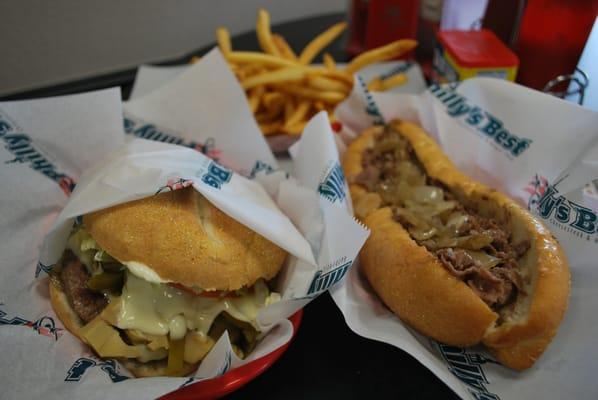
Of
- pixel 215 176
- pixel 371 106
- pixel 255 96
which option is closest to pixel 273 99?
pixel 255 96

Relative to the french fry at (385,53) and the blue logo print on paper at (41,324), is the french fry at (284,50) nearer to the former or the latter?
the french fry at (385,53)

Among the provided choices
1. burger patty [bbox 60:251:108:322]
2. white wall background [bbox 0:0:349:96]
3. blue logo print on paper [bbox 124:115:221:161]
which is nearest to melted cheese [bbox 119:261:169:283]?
burger patty [bbox 60:251:108:322]

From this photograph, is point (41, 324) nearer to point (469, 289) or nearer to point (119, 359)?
point (119, 359)

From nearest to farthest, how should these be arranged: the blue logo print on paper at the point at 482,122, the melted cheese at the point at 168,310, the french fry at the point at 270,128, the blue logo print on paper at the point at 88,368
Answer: the blue logo print on paper at the point at 88,368 < the melted cheese at the point at 168,310 < the blue logo print on paper at the point at 482,122 < the french fry at the point at 270,128

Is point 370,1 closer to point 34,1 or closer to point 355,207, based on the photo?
point 355,207

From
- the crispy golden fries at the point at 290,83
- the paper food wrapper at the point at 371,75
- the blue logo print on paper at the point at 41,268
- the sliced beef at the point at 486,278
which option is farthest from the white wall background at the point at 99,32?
the sliced beef at the point at 486,278
